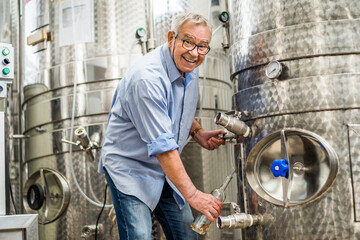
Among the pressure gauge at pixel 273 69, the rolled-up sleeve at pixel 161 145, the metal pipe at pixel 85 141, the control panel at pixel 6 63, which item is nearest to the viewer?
the rolled-up sleeve at pixel 161 145

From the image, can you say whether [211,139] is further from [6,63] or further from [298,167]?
[6,63]

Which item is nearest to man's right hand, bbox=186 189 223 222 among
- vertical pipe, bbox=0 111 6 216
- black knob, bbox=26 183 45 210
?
vertical pipe, bbox=0 111 6 216

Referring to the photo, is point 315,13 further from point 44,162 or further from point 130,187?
point 44,162

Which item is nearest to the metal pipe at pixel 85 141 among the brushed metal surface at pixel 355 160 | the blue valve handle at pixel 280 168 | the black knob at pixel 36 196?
the black knob at pixel 36 196

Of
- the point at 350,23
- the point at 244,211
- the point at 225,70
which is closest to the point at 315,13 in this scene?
the point at 350,23

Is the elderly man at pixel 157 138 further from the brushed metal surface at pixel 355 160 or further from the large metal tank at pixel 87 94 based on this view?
the large metal tank at pixel 87 94

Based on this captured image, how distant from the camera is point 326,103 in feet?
6.44

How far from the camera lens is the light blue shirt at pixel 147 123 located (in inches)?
72.0

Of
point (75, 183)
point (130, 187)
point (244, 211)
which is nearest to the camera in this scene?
point (130, 187)

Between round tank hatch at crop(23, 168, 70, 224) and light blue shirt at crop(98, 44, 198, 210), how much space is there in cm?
95

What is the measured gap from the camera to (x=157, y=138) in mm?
1801

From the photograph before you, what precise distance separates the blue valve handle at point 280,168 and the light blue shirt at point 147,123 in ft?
1.25

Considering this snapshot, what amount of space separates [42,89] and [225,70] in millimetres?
1102

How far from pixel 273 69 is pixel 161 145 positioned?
587 mm
